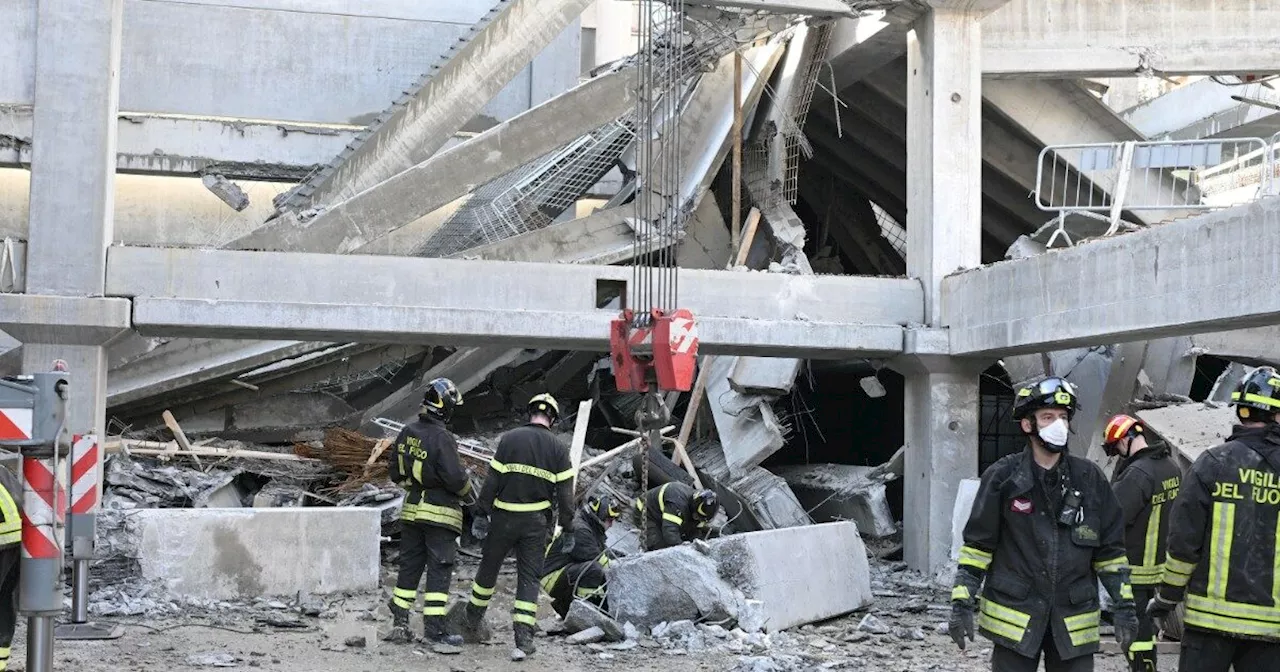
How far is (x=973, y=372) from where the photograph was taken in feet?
45.7

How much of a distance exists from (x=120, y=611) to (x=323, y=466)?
459 cm

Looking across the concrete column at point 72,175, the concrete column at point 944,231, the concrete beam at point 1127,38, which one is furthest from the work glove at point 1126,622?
the concrete beam at point 1127,38

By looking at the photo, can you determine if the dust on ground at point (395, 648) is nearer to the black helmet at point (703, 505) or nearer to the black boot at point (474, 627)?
the black boot at point (474, 627)

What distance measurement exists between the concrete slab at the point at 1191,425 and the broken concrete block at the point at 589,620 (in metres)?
4.18

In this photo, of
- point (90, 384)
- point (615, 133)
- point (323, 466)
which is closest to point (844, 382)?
point (615, 133)

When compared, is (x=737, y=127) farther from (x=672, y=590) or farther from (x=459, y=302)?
(x=672, y=590)

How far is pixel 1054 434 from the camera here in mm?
5758

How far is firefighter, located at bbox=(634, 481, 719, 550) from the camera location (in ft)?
35.5

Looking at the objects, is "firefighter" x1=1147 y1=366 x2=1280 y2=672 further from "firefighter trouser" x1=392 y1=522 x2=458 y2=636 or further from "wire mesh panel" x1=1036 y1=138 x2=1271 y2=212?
"wire mesh panel" x1=1036 y1=138 x2=1271 y2=212

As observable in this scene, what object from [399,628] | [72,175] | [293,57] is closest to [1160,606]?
[399,628]

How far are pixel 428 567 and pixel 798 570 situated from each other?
2.66 metres

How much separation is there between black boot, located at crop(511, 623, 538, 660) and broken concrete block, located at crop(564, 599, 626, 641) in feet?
2.24

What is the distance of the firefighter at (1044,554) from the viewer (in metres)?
5.67

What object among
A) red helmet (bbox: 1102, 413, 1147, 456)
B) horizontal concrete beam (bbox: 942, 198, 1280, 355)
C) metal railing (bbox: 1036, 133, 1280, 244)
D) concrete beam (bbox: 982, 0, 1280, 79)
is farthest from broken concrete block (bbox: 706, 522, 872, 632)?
concrete beam (bbox: 982, 0, 1280, 79)
